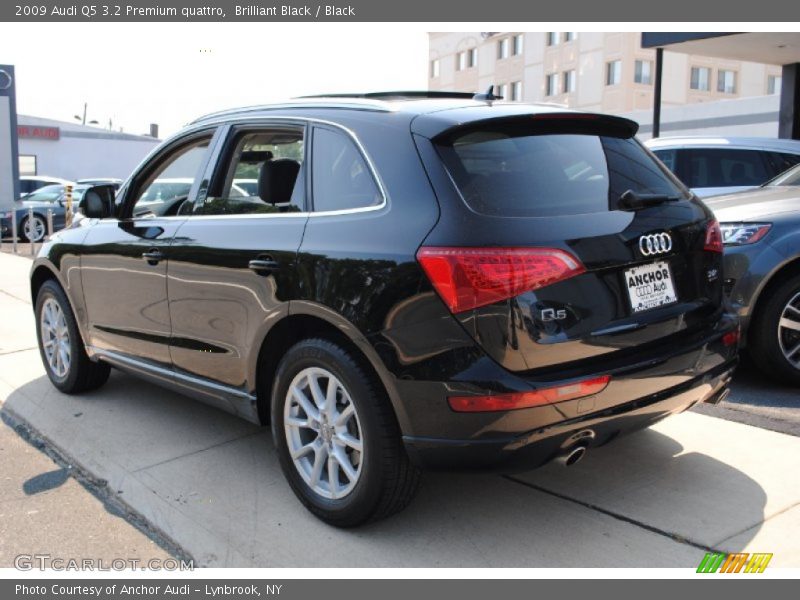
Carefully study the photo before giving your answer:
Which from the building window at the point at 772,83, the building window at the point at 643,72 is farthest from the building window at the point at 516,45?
the building window at the point at 772,83

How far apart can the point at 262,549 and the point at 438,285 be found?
4.46 feet

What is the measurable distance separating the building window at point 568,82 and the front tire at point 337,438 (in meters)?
55.6

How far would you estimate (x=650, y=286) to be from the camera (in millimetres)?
3219

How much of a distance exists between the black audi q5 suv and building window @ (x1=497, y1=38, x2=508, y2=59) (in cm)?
5967

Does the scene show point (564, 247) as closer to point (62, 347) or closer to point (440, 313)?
point (440, 313)

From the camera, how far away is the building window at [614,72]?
172ft

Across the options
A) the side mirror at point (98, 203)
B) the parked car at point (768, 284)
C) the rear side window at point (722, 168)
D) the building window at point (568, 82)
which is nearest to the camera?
the side mirror at point (98, 203)

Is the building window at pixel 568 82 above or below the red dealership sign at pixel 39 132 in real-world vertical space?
above

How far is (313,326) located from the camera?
343 centimetres

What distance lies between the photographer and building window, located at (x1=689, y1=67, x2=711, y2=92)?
5566 cm

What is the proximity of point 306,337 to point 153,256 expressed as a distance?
134 cm

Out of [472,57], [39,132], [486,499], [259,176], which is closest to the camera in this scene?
[486,499]

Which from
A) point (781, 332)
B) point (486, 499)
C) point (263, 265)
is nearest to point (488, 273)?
point (263, 265)

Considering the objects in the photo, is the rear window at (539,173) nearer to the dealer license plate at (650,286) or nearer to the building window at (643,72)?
the dealer license plate at (650,286)
